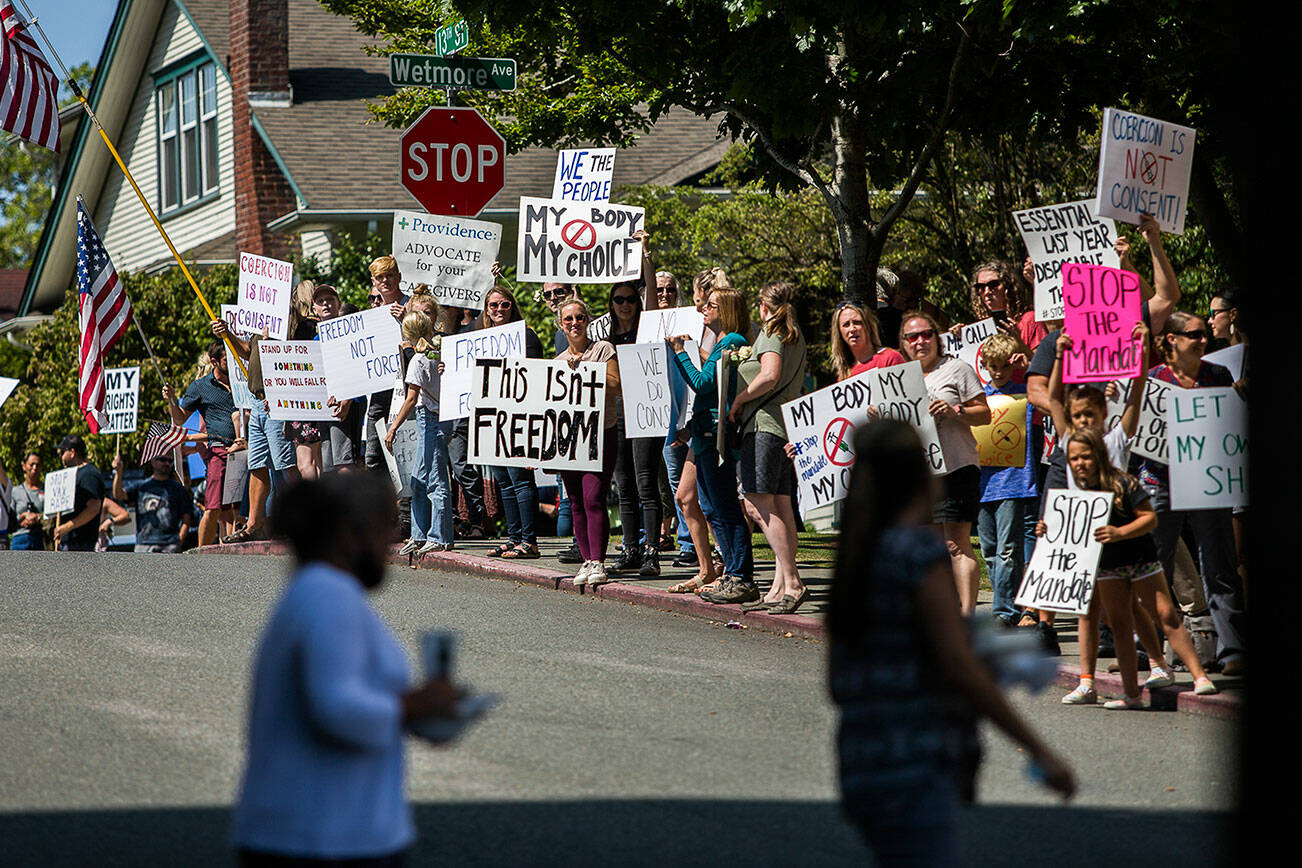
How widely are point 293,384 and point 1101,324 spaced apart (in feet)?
25.6

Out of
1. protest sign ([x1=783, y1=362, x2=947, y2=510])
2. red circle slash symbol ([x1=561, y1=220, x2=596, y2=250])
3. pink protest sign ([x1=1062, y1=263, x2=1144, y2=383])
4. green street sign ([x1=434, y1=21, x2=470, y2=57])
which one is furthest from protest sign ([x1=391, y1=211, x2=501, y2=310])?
pink protest sign ([x1=1062, y1=263, x2=1144, y2=383])

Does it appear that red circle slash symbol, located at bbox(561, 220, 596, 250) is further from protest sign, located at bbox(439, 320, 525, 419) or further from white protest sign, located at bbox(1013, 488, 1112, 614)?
white protest sign, located at bbox(1013, 488, 1112, 614)

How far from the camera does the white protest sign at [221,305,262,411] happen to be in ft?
→ 50.6

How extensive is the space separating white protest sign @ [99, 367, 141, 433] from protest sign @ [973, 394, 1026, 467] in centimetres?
1239

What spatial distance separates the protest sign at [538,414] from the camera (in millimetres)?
12156

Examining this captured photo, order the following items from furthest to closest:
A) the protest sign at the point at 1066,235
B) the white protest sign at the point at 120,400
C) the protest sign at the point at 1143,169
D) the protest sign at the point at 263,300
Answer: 1. the white protest sign at the point at 120,400
2. the protest sign at the point at 263,300
3. the protest sign at the point at 1066,235
4. the protest sign at the point at 1143,169

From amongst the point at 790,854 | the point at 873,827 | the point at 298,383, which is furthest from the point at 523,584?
the point at 873,827

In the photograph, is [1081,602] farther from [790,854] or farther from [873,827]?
[873,827]

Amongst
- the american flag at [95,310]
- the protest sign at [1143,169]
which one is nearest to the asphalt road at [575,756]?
the protest sign at [1143,169]

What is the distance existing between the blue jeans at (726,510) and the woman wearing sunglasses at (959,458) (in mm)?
1808

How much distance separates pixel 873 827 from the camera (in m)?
4.02

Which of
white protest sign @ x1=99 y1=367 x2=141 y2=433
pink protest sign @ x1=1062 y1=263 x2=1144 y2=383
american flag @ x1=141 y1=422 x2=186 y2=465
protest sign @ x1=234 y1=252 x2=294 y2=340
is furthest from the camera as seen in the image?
white protest sign @ x1=99 y1=367 x2=141 y2=433

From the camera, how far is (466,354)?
13070 millimetres

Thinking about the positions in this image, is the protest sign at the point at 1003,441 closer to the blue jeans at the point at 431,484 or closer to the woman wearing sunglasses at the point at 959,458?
the woman wearing sunglasses at the point at 959,458
